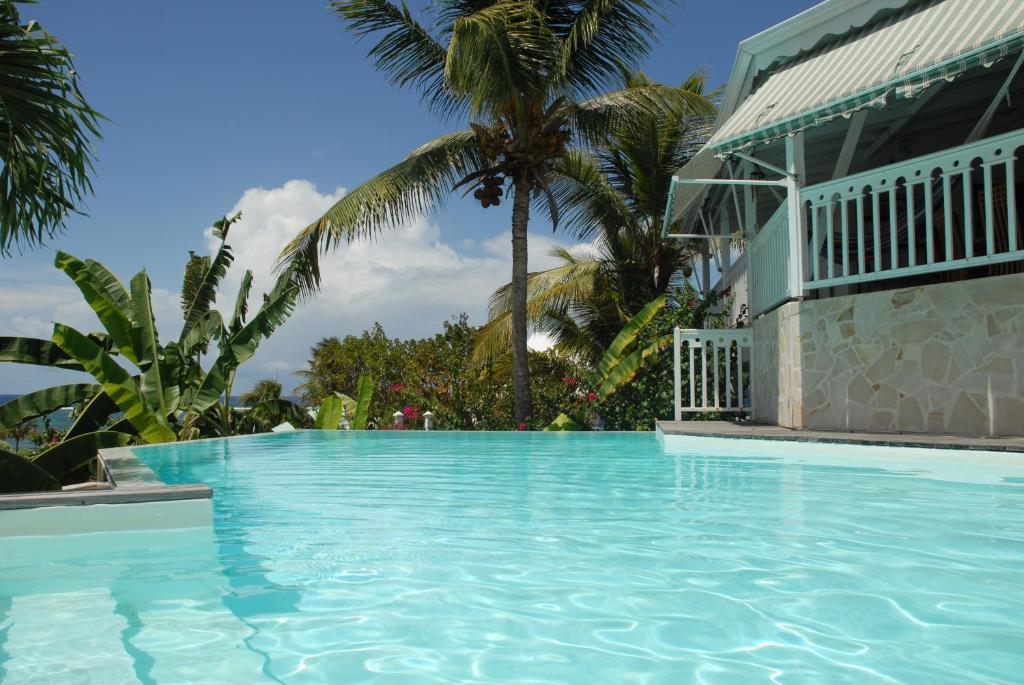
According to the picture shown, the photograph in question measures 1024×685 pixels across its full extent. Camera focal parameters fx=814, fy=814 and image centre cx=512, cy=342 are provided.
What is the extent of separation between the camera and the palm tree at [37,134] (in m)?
5.85

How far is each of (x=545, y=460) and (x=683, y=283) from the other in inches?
529

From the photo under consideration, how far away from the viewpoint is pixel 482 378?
17.5 meters

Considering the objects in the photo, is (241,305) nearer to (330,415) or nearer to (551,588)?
(330,415)

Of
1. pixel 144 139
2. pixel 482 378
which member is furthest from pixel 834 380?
pixel 144 139

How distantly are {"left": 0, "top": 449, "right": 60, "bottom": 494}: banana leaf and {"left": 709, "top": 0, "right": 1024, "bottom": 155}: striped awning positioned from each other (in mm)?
7816

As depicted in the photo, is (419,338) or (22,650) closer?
(22,650)

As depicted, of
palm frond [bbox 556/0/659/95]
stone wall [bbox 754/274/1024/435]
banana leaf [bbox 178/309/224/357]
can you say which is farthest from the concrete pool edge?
palm frond [bbox 556/0/659/95]

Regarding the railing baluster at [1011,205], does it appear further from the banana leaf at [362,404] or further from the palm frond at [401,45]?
the banana leaf at [362,404]

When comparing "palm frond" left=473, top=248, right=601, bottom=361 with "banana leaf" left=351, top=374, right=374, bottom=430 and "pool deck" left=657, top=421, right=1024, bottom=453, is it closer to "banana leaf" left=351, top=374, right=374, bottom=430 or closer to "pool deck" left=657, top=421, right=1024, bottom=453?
"banana leaf" left=351, top=374, right=374, bottom=430

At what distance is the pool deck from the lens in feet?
21.9

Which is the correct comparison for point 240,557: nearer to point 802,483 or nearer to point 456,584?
point 456,584

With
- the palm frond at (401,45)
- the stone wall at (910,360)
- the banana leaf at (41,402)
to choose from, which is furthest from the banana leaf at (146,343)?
the stone wall at (910,360)

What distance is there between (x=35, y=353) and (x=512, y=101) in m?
9.19

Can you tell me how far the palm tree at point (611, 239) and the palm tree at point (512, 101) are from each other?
3.79ft
